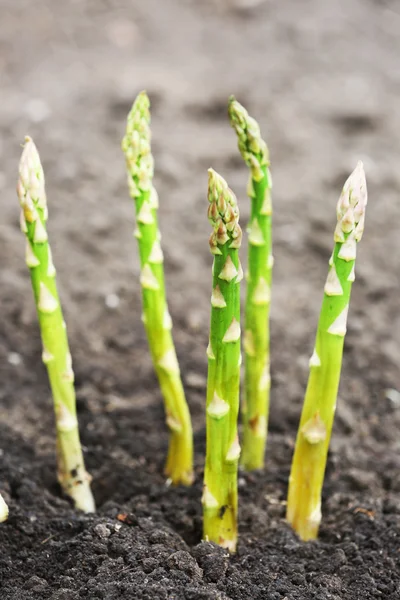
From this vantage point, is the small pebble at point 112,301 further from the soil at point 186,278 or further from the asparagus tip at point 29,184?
the asparagus tip at point 29,184

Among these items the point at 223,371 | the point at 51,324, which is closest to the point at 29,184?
the point at 51,324

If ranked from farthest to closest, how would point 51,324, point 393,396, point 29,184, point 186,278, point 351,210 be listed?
point 186,278 < point 393,396 < point 51,324 < point 29,184 < point 351,210

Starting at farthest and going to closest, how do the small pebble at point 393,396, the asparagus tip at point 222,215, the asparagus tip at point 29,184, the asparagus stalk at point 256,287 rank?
the small pebble at point 393,396, the asparagus stalk at point 256,287, the asparagus tip at point 29,184, the asparagus tip at point 222,215

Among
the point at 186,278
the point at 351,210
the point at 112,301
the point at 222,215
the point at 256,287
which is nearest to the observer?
the point at 222,215

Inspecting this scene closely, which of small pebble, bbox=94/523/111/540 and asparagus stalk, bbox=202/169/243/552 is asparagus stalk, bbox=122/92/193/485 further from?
small pebble, bbox=94/523/111/540

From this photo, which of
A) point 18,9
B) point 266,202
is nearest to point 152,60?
point 18,9

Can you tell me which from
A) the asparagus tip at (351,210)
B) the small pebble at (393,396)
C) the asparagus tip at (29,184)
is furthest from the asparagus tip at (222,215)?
the small pebble at (393,396)

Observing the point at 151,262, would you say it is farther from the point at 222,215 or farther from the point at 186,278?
the point at 186,278
